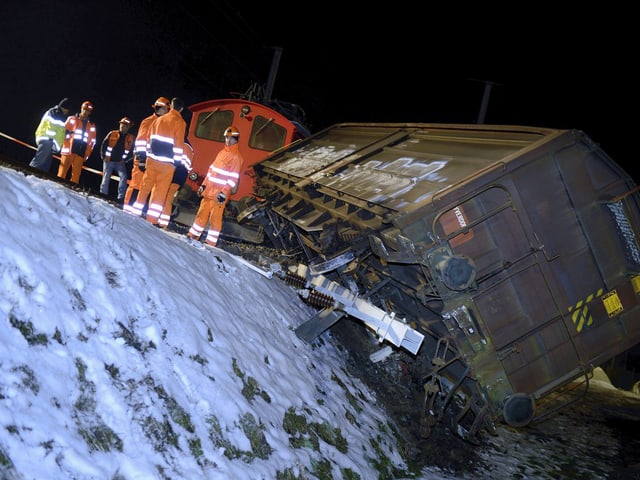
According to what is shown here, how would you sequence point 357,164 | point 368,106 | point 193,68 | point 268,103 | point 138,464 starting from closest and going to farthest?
point 138,464 → point 357,164 → point 268,103 → point 193,68 → point 368,106

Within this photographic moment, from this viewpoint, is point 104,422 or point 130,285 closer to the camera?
point 104,422

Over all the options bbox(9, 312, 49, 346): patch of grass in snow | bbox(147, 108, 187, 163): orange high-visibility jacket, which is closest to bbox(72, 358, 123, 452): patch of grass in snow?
bbox(9, 312, 49, 346): patch of grass in snow

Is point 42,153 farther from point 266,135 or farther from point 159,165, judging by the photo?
point 266,135

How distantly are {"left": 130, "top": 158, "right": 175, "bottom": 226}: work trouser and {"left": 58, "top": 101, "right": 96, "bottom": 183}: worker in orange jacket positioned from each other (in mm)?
3589

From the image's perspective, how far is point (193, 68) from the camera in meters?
30.5

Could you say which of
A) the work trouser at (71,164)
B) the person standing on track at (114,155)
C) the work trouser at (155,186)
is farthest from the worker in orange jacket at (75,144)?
the work trouser at (155,186)

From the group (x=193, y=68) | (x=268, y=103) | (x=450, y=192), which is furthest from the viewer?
(x=193, y=68)

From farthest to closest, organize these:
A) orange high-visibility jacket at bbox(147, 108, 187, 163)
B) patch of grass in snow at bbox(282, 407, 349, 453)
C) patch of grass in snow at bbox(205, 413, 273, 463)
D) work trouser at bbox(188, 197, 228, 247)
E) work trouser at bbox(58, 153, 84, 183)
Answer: work trouser at bbox(58, 153, 84, 183), work trouser at bbox(188, 197, 228, 247), orange high-visibility jacket at bbox(147, 108, 187, 163), patch of grass in snow at bbox(282, 407, 349, 453), patch of grass in snow at bbox(205, 413, 273, 463)

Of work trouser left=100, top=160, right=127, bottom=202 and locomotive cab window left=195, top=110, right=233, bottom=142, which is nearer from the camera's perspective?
Result: work trouser left=100, top=160, right=127, bottom=202

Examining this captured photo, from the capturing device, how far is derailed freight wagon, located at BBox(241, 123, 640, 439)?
5062 mm

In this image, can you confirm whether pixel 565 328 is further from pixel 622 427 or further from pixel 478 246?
pixel 622 427

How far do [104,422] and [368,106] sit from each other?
48453 mm

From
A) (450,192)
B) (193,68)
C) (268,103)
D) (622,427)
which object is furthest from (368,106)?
(450,192)

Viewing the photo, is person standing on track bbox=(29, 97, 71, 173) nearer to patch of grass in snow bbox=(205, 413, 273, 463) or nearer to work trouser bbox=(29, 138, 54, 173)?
work trouser bbox=(29, 138, 54, 173)
